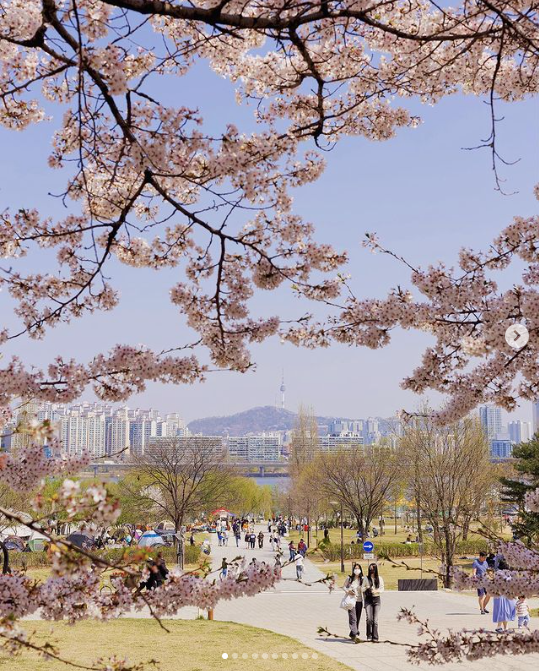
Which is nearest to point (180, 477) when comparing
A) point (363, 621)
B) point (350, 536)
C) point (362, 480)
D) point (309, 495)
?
point (362, 480)

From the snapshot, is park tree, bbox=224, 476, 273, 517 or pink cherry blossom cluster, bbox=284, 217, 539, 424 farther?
park tree, bbox=224, 476, 273, 517

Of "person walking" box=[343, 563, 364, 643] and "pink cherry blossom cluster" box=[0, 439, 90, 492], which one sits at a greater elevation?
"pink cherry blossom cluster" box=[0, 439, 90, 492]

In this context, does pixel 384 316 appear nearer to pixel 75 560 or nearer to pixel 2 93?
pixel 2 93

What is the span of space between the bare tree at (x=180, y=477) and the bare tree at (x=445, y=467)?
385 inches

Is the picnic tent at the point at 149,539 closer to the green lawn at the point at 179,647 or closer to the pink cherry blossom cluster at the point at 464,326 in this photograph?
the green lawn at the point at 179,647

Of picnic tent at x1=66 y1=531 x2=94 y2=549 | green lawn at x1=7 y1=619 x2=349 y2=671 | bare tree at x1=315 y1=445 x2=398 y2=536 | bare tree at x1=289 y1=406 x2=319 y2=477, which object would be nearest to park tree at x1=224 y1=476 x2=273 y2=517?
bare tree at x1=289 y1=406 x2=319 y2=477

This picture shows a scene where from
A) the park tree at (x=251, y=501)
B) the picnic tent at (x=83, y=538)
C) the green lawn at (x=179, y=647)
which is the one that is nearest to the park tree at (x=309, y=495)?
the park tree at (x=251, y=501)

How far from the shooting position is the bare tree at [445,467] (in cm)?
2675

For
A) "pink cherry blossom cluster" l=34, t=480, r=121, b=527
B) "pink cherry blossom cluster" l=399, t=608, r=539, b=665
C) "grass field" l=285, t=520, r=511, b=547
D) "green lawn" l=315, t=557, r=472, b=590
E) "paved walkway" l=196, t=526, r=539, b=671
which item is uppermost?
"pink cherry blossom cluster" l=34, t=480, r=121, b=527

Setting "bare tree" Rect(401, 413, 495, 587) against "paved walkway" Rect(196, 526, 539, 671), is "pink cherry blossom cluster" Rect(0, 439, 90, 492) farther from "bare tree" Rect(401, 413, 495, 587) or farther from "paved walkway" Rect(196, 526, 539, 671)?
"bare tree" Rect(401, 413, 495, 587)

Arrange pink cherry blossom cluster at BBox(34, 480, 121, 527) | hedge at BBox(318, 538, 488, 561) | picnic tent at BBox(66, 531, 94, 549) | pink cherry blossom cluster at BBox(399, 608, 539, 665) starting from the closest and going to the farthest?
1. pink cherry blossom cluster at BBox(34, 480, 121, 527)
2. picnic tent at BBox(66, 531, 94, 549)
3. pink cherry blossom cluster at BBox(399, 608, 539, 665)
4. hedge at BBox(318, 538, 488, 561)

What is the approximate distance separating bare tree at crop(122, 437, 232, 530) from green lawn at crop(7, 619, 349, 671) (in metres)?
18.5

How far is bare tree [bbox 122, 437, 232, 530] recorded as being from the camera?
106 ft

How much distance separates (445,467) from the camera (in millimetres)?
27359
